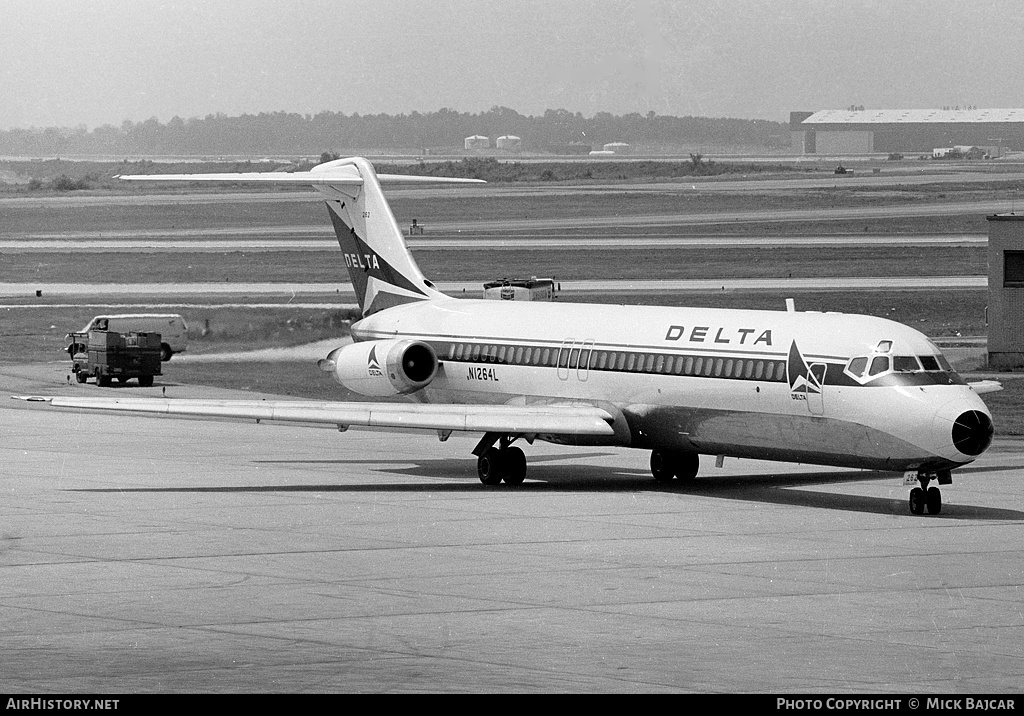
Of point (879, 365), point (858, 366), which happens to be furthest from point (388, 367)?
point (879, 365)

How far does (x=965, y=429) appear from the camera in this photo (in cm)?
2539

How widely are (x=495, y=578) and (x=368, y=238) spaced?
1671 centimetres

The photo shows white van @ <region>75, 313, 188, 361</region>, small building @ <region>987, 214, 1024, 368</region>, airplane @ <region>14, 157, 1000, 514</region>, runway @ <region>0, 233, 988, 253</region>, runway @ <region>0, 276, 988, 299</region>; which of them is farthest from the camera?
runway @ <region>0, 233, 988, 253</region>

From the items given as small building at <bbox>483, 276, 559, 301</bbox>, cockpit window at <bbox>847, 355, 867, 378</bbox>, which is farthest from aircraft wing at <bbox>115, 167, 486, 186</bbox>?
small building at <bbox>483, 276, 559, 301</bbox>

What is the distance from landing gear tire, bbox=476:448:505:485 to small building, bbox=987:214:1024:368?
24.1m

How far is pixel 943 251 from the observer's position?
89812mm

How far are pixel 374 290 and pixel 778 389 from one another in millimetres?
11711

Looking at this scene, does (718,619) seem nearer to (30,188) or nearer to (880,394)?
(880,394)

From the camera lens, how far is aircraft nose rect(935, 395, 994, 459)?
83.2ft

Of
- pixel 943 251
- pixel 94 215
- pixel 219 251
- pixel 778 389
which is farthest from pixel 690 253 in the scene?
pixel 778 389

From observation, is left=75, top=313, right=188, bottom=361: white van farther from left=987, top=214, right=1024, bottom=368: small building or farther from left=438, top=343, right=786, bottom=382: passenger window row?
left=987, top=214, right=1024, bottom=368: small building

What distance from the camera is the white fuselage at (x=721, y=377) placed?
86.4ft

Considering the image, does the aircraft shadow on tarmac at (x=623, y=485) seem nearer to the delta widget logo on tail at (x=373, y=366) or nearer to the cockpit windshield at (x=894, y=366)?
the delta widget logo on tail at (x=373, y=366)

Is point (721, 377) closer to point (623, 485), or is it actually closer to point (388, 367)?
point (623, 485)
